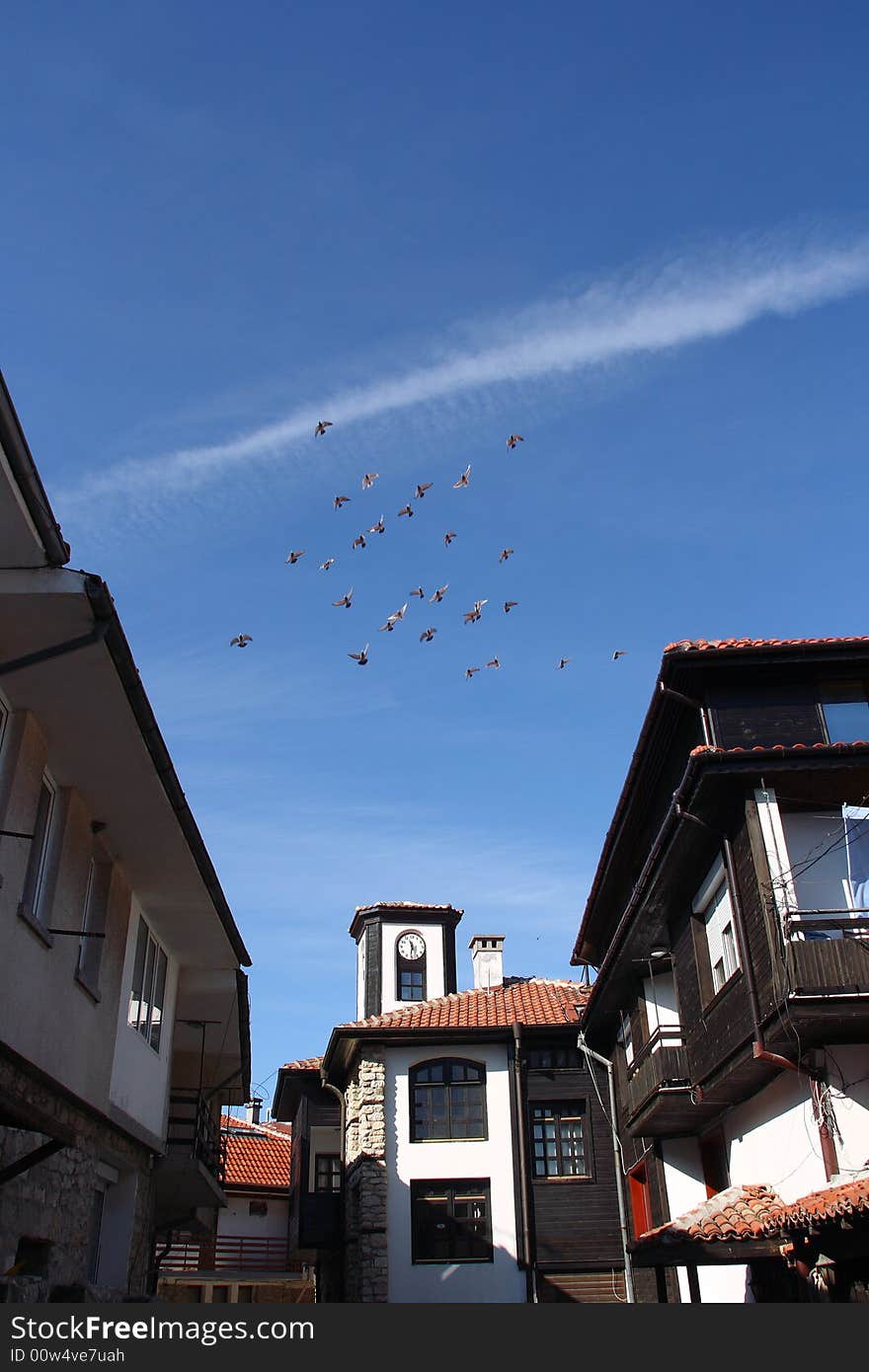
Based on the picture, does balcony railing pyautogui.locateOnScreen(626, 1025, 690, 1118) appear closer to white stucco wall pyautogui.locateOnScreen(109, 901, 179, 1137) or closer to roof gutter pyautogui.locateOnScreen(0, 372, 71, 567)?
white stucco wall pyautogui.locateOnScreen(109, 901, 179, 1137)

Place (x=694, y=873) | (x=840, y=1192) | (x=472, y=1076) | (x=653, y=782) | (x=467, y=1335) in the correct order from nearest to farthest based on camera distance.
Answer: (x=467, y=1335) → (x=840, y=1192) → (x=694, y=873) → (x=653, y=782) → (x=472, y=1076)

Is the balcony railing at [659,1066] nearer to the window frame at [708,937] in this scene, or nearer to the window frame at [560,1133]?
the window frame at [708,937]

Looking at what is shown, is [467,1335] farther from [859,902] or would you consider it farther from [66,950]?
[859,902]

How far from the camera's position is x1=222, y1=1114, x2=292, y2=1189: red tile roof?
37625 mm

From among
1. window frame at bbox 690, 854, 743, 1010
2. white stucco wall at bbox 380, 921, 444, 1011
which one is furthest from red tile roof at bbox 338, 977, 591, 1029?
window frame at bbox 690, 854, 743, 1010

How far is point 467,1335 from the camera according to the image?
4777mm

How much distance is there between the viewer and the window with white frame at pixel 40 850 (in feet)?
33.3

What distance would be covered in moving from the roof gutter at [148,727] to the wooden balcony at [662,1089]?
7.10m

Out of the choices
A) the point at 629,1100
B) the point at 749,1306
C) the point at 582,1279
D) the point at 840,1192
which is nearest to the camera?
the point at 749,1306

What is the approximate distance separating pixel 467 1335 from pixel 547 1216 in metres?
21.5

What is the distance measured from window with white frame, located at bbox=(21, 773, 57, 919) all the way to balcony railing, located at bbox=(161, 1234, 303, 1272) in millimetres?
28777

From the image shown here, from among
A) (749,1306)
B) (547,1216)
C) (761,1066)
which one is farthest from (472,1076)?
(749,1306)

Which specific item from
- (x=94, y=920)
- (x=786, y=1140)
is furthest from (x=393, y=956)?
(x=94, y=920)

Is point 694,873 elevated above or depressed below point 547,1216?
above
